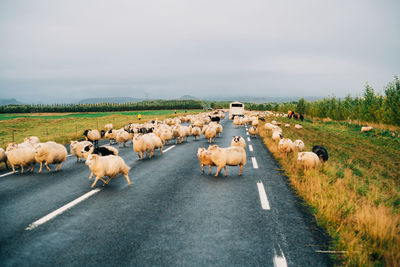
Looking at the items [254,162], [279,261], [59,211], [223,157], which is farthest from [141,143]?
[279,261]

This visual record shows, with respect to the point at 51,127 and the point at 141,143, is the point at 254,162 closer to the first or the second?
the point at 141,143

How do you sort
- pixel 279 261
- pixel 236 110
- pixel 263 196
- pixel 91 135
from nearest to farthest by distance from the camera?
pixel 279 261
pixel 263 196
pixel 91 135
pixel 236 110

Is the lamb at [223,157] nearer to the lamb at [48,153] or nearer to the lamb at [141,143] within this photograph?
the lamb at [141,143]

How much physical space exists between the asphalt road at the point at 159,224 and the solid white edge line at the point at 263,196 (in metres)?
0.05

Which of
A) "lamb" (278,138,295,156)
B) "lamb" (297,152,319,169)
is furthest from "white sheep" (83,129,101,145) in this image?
"lamb" (297,152,319,169)

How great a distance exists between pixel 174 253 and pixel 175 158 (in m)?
8.45

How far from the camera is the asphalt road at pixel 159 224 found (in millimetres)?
3986

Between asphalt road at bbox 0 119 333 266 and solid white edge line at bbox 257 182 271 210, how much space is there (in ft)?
0.17

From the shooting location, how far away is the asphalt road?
399 cm

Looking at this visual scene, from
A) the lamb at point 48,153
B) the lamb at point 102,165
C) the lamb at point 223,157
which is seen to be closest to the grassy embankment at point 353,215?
the lamb at point 223,157

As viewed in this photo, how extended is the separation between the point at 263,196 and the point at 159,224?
10.2 feet

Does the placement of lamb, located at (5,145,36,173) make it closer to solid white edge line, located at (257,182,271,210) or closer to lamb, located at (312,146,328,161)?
solid white edge line, located at (257,182,271,210)

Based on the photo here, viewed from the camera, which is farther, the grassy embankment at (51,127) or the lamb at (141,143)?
the grassy embankment at (51,127)

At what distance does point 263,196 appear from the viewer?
692cm
